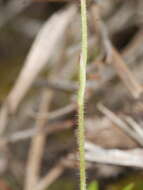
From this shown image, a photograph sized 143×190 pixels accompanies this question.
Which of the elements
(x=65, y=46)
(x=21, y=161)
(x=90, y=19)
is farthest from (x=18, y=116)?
(x=90, y=19)

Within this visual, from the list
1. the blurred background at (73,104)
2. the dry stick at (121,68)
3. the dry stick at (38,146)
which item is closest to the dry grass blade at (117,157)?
the blurred background at (73,104)

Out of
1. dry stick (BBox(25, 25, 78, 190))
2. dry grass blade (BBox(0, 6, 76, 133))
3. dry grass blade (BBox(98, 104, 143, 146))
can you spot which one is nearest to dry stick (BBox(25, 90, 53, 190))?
dry stick (BBox(25, 25, 78, 190))

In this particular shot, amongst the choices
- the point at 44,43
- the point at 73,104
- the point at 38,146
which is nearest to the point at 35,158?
the point at 38,146

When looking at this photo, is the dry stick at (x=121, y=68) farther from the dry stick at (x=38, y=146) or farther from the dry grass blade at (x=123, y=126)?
the dry stick at (x=38, y=146)

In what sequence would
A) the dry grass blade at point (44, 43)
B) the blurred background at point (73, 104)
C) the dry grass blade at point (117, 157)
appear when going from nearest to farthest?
the dry grass blade at point (117, 157) → the blurred background at point (73, 104) → the dry grass blade at point (44, 43)

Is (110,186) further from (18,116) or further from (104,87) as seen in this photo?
(18,116)

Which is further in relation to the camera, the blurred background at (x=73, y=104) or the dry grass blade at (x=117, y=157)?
the blurred background at (x=73, y=104)

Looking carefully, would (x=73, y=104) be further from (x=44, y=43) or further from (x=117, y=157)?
(x=117, y=157)

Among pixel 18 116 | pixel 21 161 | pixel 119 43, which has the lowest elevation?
pixel 21 161
